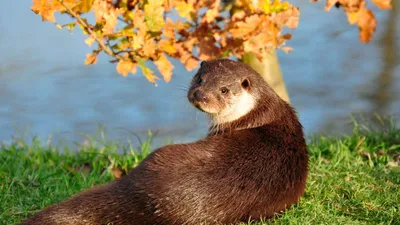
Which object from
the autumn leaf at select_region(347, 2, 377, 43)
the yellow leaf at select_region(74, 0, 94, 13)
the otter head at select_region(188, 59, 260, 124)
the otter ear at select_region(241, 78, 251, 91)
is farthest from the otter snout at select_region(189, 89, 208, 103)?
the autumn leaf at select_region(347, 2, 377, 43)

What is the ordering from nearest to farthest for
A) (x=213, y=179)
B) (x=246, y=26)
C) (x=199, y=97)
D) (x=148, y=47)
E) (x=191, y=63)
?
(x=213, y=179) → (x=199, y=97) → (x=148, y=47) → (x=246, y=26) → (x=191, y=63)

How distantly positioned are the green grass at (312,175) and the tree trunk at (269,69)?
20.5 inches

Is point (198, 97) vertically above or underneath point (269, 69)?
above

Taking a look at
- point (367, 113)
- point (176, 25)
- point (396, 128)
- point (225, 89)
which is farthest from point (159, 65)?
point (367, 113)

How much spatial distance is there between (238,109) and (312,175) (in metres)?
0.89

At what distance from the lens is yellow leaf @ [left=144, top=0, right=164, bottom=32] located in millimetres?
4867

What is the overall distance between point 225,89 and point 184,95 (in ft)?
1.06

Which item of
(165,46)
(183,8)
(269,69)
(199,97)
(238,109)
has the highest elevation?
(183,8)

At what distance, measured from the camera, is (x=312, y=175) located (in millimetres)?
5410

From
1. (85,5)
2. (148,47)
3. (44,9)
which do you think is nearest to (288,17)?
(148,47)

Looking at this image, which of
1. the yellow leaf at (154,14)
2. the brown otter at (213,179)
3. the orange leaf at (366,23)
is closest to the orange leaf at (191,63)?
the yellow leaf at (154,14)

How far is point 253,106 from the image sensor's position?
487 centimetres

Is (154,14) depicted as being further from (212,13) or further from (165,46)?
(212,13)

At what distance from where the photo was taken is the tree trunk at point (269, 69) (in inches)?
254
